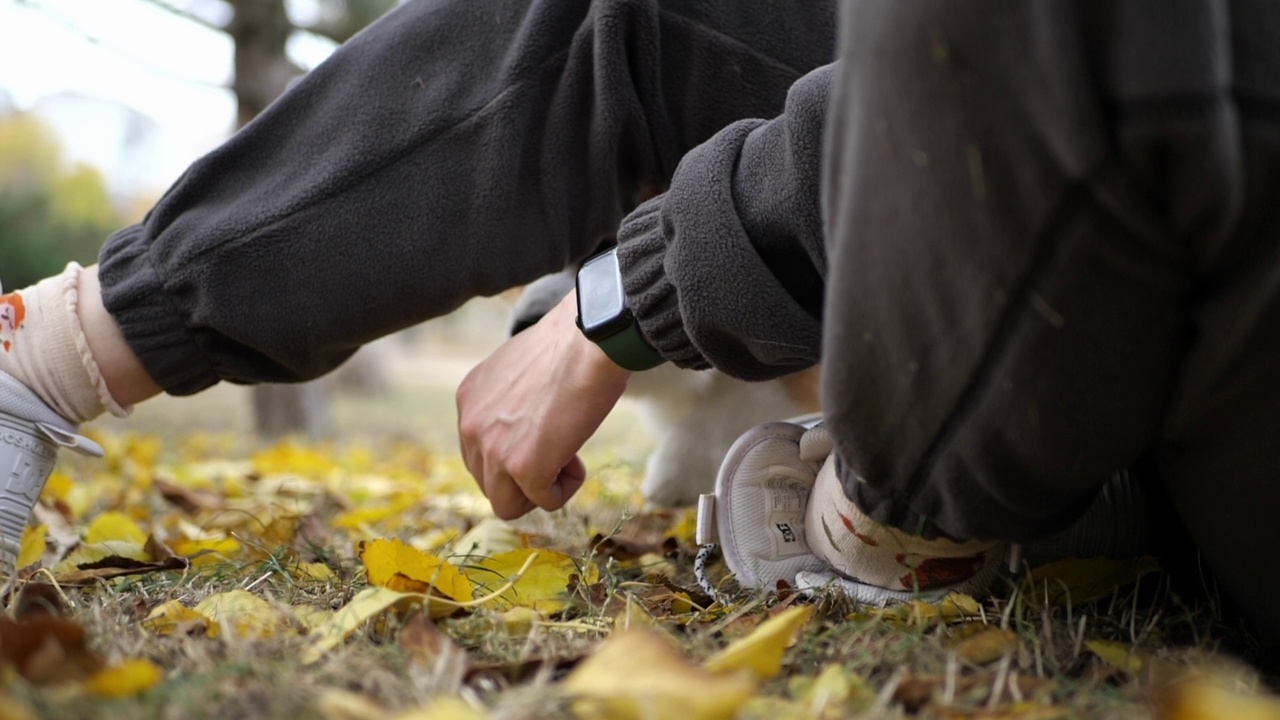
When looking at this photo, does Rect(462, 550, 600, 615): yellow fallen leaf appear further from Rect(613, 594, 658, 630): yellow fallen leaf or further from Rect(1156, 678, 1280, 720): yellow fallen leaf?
Rect(1156, 678, 1280, 720): yellow fallen leaf

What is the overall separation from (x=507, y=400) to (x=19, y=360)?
45 centimetres

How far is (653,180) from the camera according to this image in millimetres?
1086

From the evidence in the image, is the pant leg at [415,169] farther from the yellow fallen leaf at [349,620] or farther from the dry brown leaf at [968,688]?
the dry brown leaf at [968,688]

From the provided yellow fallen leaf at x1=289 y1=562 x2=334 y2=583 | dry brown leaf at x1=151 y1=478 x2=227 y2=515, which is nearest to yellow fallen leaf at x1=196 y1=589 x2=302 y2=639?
yellow fallen leaf at x1=289 y1=562 x2=334 y2=583

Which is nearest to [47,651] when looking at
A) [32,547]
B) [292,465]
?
[32,547]

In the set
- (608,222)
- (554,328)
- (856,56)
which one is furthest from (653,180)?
(856,56)

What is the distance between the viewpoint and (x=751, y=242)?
0.72 meters

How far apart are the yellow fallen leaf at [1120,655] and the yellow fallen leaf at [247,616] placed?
1.70 ft

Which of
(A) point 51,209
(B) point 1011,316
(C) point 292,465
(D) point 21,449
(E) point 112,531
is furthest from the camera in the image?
(A) point 51,209

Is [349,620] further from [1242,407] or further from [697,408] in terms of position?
[697,408]

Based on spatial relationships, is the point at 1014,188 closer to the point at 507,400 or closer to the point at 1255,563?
the point at 1255,563

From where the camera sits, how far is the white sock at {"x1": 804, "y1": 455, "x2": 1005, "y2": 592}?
2.53ft

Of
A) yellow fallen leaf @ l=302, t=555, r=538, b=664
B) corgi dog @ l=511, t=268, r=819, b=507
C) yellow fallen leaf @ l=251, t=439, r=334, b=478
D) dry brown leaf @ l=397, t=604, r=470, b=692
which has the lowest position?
yellow fallen leaf @ l=251, t=439, r=334, b=478

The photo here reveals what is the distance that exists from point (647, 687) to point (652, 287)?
0.40m
